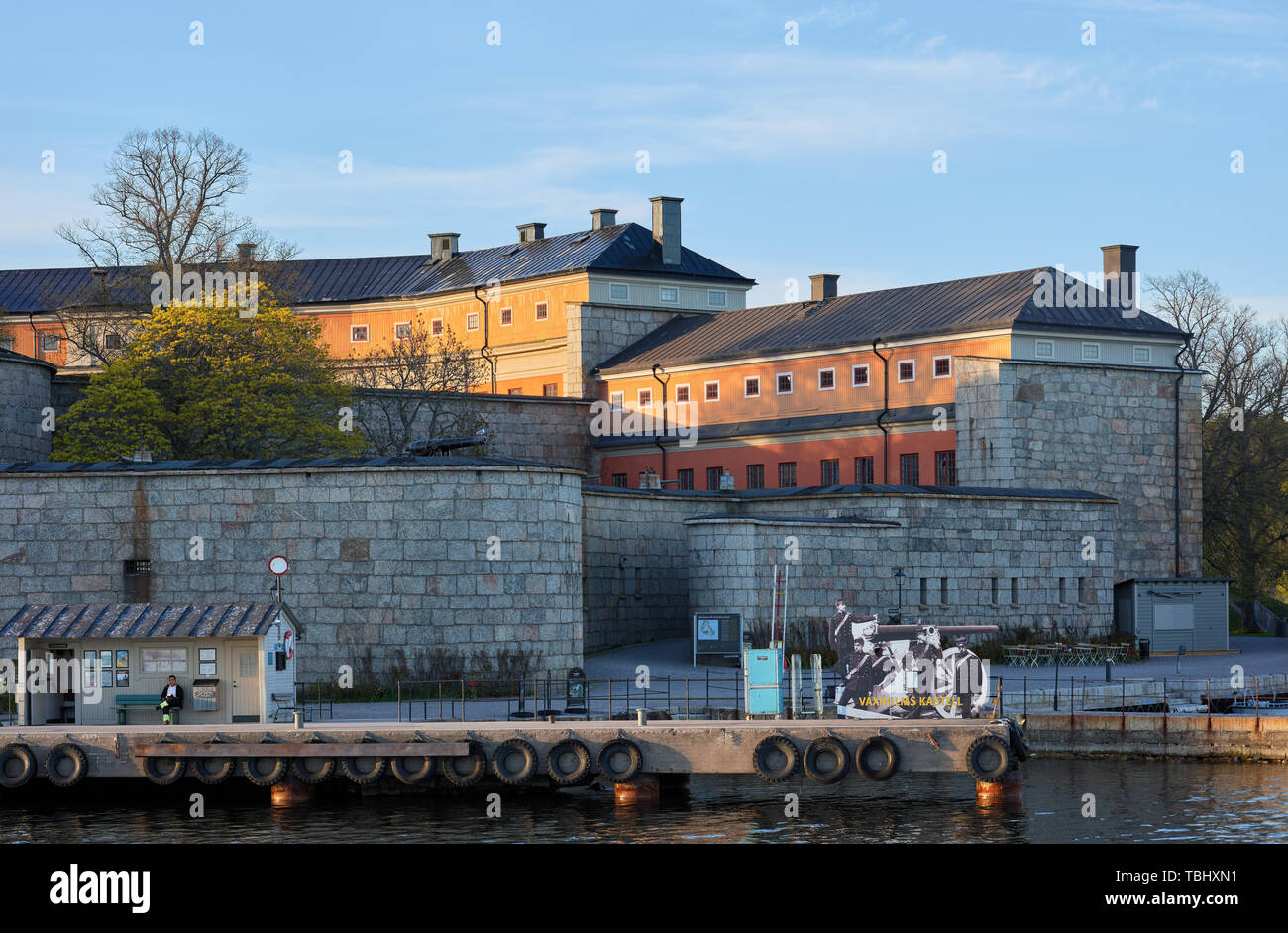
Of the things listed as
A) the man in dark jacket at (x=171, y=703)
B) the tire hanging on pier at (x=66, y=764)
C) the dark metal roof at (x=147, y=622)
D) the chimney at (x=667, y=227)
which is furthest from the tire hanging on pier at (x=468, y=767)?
the chimney at (x=667, y=227)

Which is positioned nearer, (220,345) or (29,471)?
(29,471)

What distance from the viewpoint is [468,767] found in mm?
37500

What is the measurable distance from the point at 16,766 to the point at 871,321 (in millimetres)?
45327

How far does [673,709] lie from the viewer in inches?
1708

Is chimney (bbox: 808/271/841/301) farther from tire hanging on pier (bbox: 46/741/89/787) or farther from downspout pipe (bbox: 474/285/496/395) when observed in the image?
tire hanging on pier (bbox: 46/741/89/787)

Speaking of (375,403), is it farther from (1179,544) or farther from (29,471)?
(1179,544)

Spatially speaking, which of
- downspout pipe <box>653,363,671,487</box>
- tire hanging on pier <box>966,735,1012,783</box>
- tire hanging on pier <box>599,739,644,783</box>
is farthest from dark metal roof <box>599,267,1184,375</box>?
tire hanging on pier <box>599,739,644,783</box>

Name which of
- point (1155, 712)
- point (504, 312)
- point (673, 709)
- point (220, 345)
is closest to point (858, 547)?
point (1155, 712)

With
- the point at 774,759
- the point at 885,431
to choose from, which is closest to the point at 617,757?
the point at 774,759

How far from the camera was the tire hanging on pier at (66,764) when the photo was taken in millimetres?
38156

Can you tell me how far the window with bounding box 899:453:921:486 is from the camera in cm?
7138

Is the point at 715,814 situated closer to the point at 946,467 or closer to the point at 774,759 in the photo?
the point at 774,759

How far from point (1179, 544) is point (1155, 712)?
2510 cm
